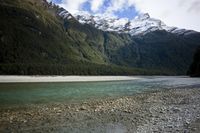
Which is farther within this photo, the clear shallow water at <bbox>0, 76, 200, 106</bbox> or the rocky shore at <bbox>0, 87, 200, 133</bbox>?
the clear shallow water at <bbox>0, 76, 200, 106</bbox>

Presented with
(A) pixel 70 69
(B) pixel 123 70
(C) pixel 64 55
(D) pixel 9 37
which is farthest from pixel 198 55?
(D) pixel 9 37

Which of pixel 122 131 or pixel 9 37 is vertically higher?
pixel 9 37

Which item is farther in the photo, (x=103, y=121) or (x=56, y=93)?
(x=56, y=93)

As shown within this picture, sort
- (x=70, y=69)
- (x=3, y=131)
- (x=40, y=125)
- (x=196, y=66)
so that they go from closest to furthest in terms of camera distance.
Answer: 1. (x=3, y=131)
2. (x=40, y=125)
3. (x=70, y=69)
4. (x=196, y=66)

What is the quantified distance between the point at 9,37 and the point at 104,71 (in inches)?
2648

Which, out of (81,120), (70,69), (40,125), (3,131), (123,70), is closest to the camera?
(3,131)

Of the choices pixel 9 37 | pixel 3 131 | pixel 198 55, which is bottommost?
pixel 3 131

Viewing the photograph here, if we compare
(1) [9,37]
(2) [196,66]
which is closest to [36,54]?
(1) [9,37]

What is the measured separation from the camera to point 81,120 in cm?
2086

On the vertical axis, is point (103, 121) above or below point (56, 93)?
below

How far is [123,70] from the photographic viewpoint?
623 feet

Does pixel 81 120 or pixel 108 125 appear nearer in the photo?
pixel 108 125

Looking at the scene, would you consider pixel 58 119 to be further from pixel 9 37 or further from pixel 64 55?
pixel 64 55

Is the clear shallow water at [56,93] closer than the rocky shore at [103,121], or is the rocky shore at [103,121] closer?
the rocky shore at [103,121]
